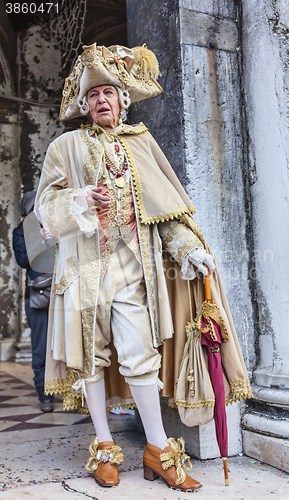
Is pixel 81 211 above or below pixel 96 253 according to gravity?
above

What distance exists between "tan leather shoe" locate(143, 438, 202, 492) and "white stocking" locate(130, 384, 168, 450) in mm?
31

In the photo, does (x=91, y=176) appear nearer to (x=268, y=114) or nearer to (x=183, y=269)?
(x=183, y=269)

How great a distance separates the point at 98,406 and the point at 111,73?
1459 millimetres

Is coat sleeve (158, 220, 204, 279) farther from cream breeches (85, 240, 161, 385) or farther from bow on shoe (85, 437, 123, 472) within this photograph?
bow on shoe (85, 437, 123, 472)

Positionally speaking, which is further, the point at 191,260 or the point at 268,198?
the point at 268,198

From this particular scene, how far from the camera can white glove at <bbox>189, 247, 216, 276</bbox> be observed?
193cm

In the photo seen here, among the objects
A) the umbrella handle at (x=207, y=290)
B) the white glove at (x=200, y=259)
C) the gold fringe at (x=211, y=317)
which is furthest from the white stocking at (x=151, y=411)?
the white glove at (x=200, y=259)

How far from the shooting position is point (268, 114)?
2.26 m

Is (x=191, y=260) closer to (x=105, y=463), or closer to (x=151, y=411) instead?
(x=151, y=411)

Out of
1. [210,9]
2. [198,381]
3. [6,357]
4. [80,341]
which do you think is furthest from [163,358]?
[6,357]

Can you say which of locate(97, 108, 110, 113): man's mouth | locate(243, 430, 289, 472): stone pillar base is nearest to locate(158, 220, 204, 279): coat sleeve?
locate(97, 108, 110, 113): man's mouth

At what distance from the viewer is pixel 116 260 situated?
1966 millimetres

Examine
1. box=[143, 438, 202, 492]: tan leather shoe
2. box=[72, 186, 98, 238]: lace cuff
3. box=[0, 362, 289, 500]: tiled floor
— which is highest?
box=[72, 186, 98, 238]: lace cuff

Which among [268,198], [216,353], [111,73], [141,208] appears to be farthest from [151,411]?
[111,73]
